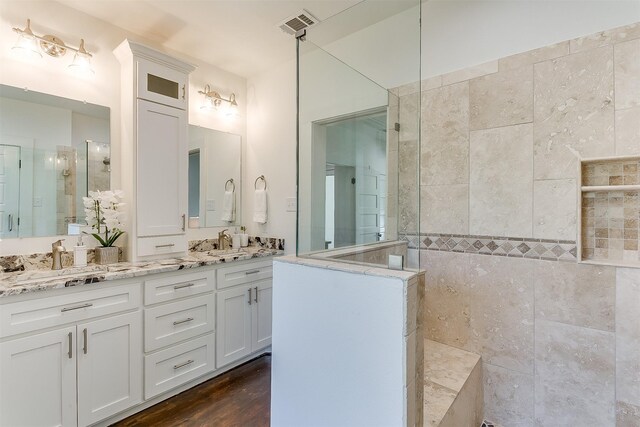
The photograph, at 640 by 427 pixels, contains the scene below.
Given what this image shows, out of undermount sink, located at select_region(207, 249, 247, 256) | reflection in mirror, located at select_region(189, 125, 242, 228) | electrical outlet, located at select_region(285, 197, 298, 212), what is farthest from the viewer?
electrical outlet, located at select_region(285, 197, 298, 212)

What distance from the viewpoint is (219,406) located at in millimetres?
1933

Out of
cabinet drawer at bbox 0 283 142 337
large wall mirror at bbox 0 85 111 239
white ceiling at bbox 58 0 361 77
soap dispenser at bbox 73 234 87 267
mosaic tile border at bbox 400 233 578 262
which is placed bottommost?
cabinet drawer at bbox 0 283 142 337

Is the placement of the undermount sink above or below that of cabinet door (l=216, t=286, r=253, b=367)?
above

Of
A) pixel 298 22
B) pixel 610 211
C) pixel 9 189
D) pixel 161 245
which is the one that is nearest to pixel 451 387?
pixel 610 211

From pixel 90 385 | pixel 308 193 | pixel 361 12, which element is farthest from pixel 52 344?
pixel 361 12

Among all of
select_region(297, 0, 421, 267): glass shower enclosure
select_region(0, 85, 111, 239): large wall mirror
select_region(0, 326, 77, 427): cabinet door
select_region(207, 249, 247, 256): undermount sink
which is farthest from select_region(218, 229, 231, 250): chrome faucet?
select_region(0, 326, 77, 427): cabinet door

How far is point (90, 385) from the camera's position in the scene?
1652mm

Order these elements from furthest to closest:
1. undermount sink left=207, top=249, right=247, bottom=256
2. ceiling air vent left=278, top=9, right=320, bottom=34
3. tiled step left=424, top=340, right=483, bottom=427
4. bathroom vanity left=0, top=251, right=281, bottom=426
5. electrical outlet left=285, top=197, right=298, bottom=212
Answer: electrical outlet left=285, top=197, right=298, bottom=212, undermount sink left=207, top=249, right=247, bottom=256, ceiling air vent left=278, top=9, right=320, bottom=34, bathroom vanity left=0, top=251, right=281, bottom=426, tiled step left=424, top=340, right=483, bottom=427

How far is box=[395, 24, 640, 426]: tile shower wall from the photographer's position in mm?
1455

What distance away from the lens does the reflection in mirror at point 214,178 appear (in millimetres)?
2705

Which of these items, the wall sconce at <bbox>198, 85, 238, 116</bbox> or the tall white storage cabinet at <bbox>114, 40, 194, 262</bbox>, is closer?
the tall white storage cabinet at <bbox>114, 40, 194, 262</bbox>

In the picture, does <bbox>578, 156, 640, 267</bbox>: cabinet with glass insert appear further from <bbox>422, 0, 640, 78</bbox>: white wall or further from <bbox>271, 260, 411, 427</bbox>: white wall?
<bbox>271, 260, 411, 427</bbox>: white wall

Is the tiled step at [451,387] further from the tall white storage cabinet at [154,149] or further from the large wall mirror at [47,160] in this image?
the large wall mirror at [47,160]

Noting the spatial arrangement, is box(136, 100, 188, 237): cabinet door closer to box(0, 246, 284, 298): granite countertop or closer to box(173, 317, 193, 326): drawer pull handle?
box(0, 246, 284, 298): granite countertop
